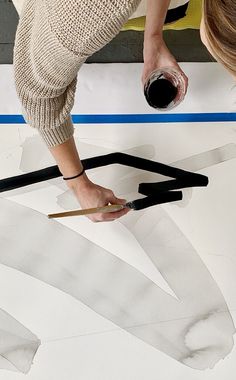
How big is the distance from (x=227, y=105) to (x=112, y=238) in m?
0.30

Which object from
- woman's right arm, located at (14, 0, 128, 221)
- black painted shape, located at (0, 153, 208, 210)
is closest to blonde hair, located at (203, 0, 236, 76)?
woman's right arm, located at (14, 0, 128, 221)

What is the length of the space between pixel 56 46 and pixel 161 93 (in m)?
0.33

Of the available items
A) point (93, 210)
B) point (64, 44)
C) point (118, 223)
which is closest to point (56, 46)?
point (64, 44)

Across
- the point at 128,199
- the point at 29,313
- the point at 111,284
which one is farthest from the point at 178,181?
the point at 29,313

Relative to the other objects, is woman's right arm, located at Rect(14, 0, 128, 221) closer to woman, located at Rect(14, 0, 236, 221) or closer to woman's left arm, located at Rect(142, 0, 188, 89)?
woman, located at Rect(14, 0, 236, 221)

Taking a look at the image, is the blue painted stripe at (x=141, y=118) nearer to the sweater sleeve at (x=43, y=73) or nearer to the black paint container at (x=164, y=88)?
the black paint container at (x=164, y=88)

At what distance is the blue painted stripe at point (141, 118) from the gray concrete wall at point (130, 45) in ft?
0.31

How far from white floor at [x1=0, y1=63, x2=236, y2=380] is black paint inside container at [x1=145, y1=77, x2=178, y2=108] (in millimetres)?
62

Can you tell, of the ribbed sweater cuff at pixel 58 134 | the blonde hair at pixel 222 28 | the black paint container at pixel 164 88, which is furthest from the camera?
the black paint container at pixel 164 88

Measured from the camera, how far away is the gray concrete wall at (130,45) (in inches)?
36.1

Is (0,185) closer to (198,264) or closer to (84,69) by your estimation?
(84,69)

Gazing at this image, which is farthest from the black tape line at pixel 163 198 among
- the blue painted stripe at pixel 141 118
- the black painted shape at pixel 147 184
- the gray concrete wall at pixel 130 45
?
the gray concrete wall at pixel 130 45

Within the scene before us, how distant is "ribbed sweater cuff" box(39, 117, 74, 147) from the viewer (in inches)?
26.9

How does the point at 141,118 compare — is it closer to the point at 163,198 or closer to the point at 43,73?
the point at 163,198
